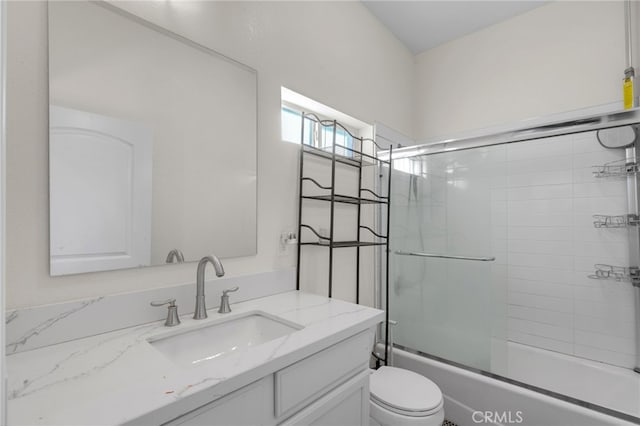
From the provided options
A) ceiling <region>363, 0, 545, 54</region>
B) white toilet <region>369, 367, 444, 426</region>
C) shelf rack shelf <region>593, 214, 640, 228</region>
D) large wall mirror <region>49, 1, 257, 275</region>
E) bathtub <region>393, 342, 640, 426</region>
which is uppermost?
ceiling <region>363, 0, 545, 54</region>

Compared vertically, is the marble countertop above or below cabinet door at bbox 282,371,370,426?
above

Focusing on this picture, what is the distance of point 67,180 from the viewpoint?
91cm

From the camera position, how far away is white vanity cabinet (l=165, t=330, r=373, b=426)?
2.36ft

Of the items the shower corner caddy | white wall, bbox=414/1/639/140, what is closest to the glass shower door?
the shower corner caddy

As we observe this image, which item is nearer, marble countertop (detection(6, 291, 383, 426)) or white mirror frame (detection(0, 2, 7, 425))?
white mirror frame (detection(0, 2, 7, 425))

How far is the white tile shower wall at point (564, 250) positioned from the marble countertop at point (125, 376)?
6.22ft

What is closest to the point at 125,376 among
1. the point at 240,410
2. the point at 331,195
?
the point at 240,410

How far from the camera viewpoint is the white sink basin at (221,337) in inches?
38.6

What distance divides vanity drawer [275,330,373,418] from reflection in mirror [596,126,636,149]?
203 centimetres

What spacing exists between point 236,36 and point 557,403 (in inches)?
91.4

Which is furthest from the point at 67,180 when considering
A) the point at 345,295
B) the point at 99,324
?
the point at 345,295

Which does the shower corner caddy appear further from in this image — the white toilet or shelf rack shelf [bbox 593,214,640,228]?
shelf rack shelf [bbox 593,214,640,228]

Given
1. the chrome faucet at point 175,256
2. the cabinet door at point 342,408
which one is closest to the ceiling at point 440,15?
the chrome faucet at point 175,256

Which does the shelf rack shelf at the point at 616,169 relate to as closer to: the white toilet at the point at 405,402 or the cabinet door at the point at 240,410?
the white toilet at the point at 405,402
